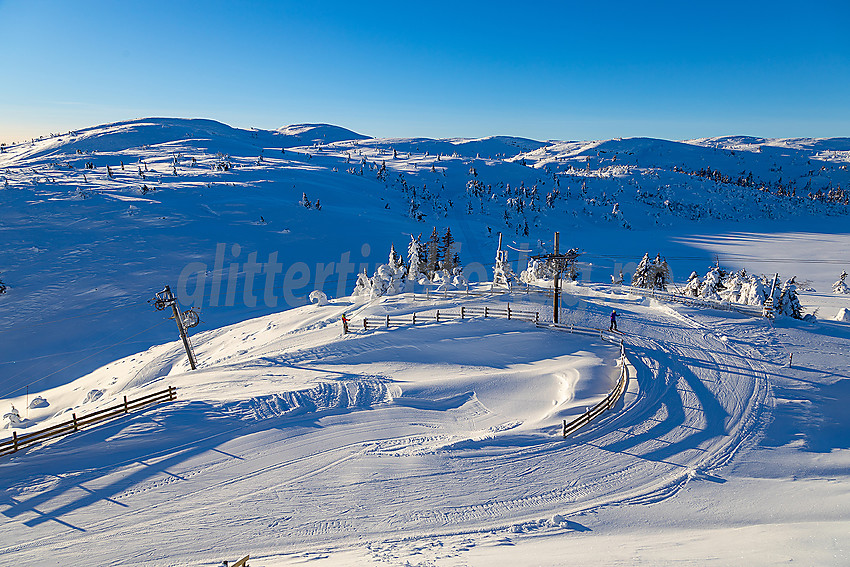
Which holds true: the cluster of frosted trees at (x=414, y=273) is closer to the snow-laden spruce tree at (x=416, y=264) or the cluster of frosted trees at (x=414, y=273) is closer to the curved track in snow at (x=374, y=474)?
the snow-laden spruce tree at (x=416, y=264)

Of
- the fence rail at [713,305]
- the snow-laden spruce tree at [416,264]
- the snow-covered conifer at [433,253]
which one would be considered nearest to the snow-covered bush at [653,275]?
the fence rail at [713,305]

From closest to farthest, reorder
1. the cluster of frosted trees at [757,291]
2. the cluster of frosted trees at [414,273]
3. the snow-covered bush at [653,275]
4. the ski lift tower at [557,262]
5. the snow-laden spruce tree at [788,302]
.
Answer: the ski lift tower at [557,262] < the cluster of frosted trees at [757,291] < the snow-laden spruce tree at [788,302] < the cluster of frosted trees at [414,273] < the snow-covered bush at [653,275]

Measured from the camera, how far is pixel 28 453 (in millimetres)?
17438

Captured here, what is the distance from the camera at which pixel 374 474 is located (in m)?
16.0

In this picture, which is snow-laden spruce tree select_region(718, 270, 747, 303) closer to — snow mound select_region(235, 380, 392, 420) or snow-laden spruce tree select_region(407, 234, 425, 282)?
snow-laden spruce tree select_region(407, 234, 425, 282)

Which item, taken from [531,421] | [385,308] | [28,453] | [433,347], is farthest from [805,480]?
[28,453]

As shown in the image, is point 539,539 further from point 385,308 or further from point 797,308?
point 797,308

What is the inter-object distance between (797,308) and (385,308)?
37150mm

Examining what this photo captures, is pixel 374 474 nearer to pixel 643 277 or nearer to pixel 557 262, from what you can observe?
pixel 557 262

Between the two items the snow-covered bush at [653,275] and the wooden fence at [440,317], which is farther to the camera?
the snow-covered bush at [653,275]

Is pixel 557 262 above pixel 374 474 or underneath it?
above

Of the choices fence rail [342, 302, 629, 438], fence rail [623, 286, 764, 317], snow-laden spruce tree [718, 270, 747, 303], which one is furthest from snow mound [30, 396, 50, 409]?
snow-laden spruce tree [718, 270, 747, 303]

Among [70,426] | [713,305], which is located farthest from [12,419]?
[713,305]

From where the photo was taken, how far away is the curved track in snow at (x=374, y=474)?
1352cm
